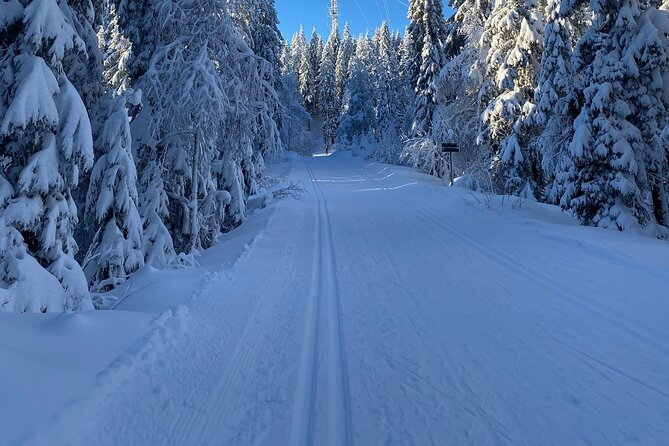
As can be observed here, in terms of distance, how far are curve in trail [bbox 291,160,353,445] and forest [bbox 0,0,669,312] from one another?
11.5ft

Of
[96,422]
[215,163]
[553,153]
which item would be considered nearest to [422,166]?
[553,153]

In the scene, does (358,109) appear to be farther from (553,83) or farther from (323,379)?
(323,379)

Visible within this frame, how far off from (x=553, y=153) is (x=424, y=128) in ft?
54.7

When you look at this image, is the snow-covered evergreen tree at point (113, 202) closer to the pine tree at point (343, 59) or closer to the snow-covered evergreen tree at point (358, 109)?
the snow-covered evergreen tree at point (358, 109)

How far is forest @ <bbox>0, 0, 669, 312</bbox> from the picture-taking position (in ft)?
19.7

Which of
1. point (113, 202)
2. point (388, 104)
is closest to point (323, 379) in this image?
point (113, 202)

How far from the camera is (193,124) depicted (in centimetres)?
1145

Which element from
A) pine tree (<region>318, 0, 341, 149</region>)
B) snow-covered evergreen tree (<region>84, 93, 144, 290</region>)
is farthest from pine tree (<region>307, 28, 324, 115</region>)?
snow-covered evergreen tree (<region>84, 93, 144, 290</region>)

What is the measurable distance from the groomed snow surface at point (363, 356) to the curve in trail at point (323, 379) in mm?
19

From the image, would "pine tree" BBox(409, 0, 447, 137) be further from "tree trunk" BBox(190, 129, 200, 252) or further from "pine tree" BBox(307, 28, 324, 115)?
"pine tree" BBox(307, 28, 324, 115)

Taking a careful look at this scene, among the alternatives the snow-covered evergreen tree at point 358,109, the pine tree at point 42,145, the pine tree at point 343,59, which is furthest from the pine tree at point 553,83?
the pine tree at point 343,59

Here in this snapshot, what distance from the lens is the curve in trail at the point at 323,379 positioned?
11.1ft

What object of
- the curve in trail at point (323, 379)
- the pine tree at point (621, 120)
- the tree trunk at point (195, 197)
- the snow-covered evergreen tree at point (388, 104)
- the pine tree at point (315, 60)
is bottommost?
the curve in trail at point (323, 379)

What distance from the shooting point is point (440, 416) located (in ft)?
11.6
